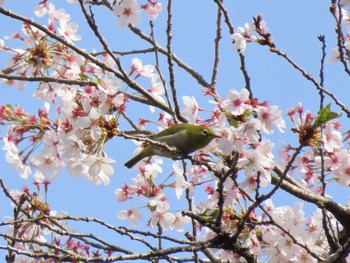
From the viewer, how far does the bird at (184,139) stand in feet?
14.8

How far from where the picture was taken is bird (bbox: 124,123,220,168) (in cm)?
450

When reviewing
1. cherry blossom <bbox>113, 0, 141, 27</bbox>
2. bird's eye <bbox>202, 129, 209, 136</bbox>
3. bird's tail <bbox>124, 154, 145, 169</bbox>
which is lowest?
bird's eye <bbox>202, 129, 209, 136</bbox>

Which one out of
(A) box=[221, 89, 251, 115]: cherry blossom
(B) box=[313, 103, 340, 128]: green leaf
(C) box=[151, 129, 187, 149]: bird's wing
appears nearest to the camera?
(B) box=[313, 103, 340, 128]: green leaf

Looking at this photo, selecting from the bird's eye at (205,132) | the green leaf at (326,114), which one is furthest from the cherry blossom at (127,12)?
the green leaf at (326,114)

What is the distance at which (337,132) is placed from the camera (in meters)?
4.83

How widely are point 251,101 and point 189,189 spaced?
Result: 1.12 metres

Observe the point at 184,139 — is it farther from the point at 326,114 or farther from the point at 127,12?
the point at 127,12

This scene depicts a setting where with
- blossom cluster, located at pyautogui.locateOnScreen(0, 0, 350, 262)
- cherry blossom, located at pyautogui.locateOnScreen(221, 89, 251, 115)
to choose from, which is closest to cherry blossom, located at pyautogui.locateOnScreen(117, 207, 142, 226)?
blossom cluster, located at pyautogui.locateOnScreen(0, 0, 350, 262)

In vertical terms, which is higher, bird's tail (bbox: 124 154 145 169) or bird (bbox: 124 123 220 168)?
bird's tail (bbox: 124 154 145 169)

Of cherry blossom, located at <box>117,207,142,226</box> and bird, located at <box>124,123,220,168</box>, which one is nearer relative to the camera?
bird, located at <box>124,123,220,168</box>

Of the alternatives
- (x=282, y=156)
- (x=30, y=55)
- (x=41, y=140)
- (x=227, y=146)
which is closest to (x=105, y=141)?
(x=227, y=146)

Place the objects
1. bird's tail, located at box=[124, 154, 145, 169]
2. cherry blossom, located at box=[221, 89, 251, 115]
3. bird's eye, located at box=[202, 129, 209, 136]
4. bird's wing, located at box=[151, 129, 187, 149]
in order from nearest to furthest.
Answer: cherry blossom, located at box=[221, 89, 251, 115] < bird's eye, located at box=[202, 129, 209, 136] < bird's wing, located at box=[151, 129, 187, 149] < bird's tail, located at box=[124, 154, 145, 169]

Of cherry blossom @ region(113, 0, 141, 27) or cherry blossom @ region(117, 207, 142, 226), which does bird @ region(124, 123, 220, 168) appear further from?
cherry blossom @ region(113, 0, 141, 27)

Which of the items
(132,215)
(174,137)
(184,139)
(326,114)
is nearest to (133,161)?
(174,137)
